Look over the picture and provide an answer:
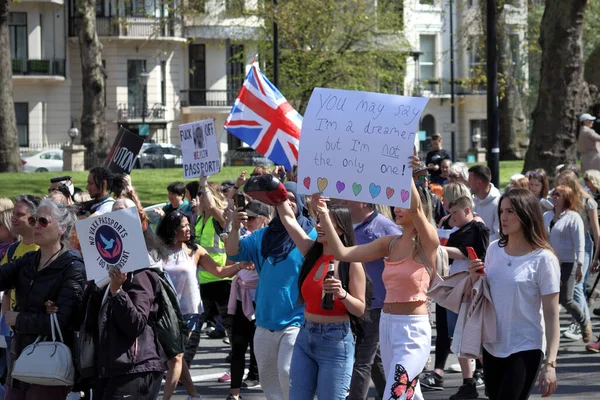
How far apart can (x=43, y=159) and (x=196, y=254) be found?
122 ft

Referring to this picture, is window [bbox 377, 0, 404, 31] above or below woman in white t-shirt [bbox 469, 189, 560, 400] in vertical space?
above

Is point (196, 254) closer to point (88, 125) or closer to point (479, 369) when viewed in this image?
point (479, 369)

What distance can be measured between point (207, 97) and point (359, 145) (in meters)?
53.5

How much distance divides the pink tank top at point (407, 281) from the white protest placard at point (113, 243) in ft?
4.76

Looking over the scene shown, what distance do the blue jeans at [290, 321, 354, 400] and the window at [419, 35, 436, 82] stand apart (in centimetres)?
6004

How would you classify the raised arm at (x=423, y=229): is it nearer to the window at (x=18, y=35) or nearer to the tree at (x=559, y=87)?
the tree at (x=559, y=87)

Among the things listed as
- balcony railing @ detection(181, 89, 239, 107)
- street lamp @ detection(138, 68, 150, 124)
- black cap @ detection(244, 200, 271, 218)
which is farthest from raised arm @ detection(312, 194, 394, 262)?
balcony railing @ detection(181, 89, 239, 107)

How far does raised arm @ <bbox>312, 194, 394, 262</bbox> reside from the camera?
635 centimetres

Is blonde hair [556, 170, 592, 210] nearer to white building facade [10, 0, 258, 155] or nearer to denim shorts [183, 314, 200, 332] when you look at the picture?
denim shorts [183, 314, 200, 332]

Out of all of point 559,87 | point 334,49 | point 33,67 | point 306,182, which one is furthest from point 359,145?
point 33,67

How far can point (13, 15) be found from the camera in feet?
174

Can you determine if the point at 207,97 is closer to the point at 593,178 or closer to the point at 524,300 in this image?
the point at 593,178

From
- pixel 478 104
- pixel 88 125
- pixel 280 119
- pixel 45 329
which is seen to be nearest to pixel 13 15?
pixel 88 125

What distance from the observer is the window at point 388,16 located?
39562 mm
